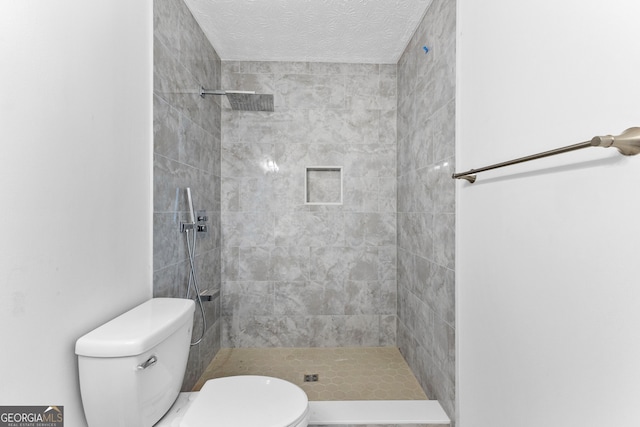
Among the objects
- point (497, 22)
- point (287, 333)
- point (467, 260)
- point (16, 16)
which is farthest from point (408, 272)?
point (16, 16)

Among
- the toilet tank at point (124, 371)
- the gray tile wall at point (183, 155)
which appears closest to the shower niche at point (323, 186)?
the gray tile wall at point (183, 155)

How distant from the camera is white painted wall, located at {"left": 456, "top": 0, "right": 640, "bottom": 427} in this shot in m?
0.67

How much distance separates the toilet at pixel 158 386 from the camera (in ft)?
3.13

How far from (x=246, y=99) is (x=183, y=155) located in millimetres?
683

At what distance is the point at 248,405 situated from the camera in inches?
45.6

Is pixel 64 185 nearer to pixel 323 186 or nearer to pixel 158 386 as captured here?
pixel 158 386

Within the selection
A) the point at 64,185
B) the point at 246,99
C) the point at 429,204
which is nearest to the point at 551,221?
the point at 429,204

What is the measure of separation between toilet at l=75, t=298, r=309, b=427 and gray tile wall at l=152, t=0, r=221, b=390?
0.40 meters

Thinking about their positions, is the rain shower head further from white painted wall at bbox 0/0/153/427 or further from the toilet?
the toilet

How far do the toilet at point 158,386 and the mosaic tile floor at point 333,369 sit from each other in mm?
750

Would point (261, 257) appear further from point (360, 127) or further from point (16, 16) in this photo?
point (16, 16)

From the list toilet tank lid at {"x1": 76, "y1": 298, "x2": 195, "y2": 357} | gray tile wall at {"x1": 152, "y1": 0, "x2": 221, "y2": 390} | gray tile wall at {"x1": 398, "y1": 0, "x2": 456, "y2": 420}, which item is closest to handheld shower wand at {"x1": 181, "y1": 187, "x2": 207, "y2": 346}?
gray tile wall at {"x1": 152, "y1": 0, "x2": 221, "y2": 390}

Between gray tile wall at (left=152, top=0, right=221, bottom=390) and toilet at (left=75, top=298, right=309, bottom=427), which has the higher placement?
gray tile wall at (left=152, top=0, right=221, bottom=390)

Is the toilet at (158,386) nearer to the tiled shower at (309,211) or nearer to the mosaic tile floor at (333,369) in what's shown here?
the mosaic tile floor at (333,369)
